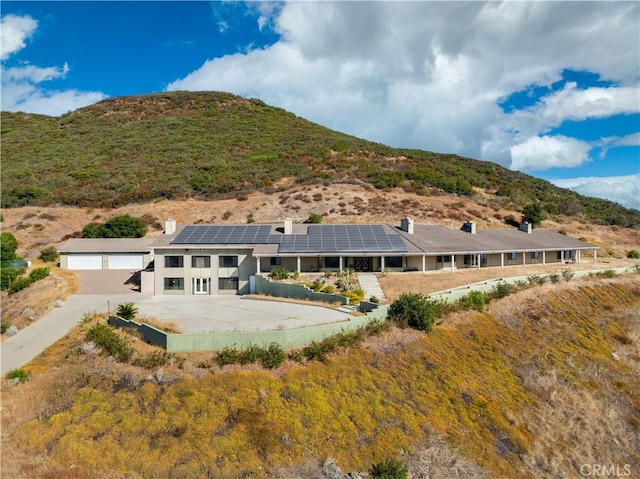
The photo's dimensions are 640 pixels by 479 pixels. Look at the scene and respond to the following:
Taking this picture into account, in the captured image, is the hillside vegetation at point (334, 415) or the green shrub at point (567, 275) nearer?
the hillside vegetation at point (334, 415)

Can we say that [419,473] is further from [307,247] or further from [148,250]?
[148,250]

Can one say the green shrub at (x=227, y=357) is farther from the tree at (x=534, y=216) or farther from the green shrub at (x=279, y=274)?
the tree at (x=534, y=216)

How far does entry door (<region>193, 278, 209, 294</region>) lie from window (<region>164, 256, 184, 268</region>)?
1.94 metres

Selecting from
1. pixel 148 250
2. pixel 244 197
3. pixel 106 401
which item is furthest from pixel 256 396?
pixel 244 197

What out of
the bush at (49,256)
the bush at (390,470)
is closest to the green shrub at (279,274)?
the bush at (390,470)

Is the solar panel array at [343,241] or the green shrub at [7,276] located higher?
the solar panel array at [343,241]

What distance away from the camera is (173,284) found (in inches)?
1484

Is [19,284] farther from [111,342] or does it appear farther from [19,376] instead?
[111,342]

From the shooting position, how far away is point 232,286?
3759cm

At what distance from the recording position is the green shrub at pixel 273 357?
19.3 meters

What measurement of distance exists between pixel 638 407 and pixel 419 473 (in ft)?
47.9

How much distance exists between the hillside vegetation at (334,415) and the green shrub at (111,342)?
24.1 inches

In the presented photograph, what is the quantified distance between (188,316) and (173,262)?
38.4ft

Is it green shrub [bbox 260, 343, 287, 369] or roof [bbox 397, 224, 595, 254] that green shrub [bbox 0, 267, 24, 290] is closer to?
green shrub [bbox 260, 343, 287, 369]
